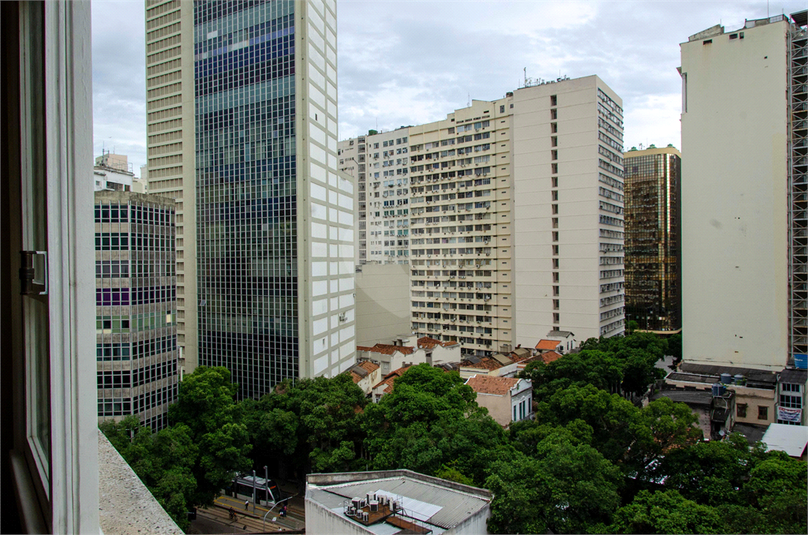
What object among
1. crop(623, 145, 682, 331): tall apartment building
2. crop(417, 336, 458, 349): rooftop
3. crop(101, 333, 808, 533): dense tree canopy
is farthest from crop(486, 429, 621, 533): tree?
crop(623, 145, 682, 331): tall apartment building

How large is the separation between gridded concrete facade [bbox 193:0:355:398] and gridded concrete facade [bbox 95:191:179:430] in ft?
18.7

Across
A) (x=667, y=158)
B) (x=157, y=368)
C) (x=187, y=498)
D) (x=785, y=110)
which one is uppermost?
(x=667, y=158)

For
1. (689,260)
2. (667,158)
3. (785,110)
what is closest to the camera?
(785,110)

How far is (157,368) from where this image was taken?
12359 millimetres

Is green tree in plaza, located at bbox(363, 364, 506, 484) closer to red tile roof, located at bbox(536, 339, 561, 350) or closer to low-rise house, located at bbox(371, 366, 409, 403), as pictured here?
low-rise house, located at bbox(371, 366, 409, 403)

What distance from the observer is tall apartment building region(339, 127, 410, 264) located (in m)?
34.7

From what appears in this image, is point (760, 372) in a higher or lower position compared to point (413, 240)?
lower

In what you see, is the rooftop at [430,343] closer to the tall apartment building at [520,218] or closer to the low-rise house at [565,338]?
the low-rise house at [565,338]

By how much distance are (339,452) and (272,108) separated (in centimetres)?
1249

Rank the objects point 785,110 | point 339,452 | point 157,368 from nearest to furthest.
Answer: point 339,452 → point 157,368 → point 785,110

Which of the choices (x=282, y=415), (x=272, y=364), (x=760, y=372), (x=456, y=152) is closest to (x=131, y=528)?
(x=282, y=415)

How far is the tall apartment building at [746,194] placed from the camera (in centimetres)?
1791

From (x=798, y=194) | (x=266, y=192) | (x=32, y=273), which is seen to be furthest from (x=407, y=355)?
(x=32, y=273)

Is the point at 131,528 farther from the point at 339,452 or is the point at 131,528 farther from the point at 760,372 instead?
the point at 760,372
